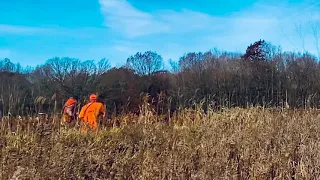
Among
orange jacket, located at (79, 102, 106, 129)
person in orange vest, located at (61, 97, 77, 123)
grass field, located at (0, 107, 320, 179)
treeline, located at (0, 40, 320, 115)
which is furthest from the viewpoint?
treeline, located at (0, 40, 320, 115)

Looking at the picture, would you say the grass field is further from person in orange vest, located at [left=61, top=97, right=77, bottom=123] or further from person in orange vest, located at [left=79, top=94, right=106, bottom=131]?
person in orange vest, located at [left=79, top=94, right=106, bottom=131]

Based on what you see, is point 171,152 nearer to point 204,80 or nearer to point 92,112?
point 92,112

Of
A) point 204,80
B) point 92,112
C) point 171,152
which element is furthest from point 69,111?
point 204,80

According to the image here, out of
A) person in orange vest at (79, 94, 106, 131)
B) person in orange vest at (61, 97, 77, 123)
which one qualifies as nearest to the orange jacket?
person in orange vest at (79, 94, 106, 131)

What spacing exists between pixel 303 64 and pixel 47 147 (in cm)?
2241

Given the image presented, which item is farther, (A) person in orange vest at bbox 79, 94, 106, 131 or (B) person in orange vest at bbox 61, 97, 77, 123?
(A) person in orange vest at bbox 79, 94, 106, 131

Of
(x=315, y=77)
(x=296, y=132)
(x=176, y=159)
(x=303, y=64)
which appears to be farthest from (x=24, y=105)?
(x=303, y=64)

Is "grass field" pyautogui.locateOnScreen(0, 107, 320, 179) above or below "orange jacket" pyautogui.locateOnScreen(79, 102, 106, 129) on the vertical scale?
below

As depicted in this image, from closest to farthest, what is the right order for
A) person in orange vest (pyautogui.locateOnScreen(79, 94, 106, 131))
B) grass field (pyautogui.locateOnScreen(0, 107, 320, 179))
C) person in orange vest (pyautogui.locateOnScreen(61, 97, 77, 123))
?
grass field (pyautogui.locateOnScreen(0, 107, 320, 179)) → person in orange vest (pyautogui.locateOnScreen(61, 97, 77, 123)) → person in orange vest (pyautogui.locateOnScreen(79, 94, 106, 131))

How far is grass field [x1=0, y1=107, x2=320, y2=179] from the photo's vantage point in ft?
10.8

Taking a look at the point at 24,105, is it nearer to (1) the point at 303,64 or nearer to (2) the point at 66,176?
(2) the point at 66,176

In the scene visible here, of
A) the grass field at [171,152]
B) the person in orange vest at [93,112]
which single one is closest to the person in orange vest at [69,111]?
the person in orange vest at [93,112]

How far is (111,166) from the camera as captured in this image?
11.8 ft

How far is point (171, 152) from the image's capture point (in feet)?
12.3
